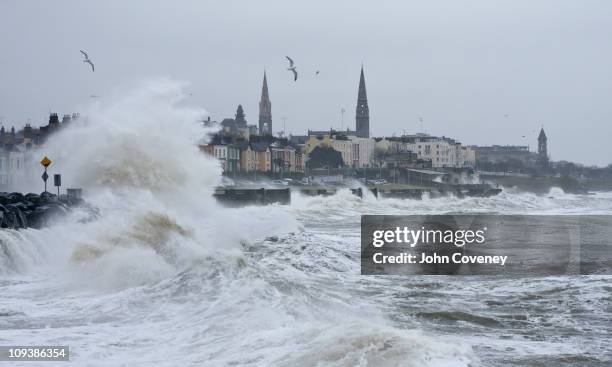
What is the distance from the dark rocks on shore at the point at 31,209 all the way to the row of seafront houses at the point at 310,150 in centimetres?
3853

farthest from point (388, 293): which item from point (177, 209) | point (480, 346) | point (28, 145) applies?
point (28, 145)

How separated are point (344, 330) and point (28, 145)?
43.9 meters

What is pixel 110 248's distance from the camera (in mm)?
15492

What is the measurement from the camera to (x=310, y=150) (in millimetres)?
110250

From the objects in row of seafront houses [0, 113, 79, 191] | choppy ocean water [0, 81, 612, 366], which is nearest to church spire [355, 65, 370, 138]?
row of seafront houses [0, 113, 79, 191]

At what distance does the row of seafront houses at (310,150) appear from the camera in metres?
82.9

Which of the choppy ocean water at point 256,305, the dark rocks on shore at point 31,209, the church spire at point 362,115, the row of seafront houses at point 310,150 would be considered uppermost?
the church spire at point 362,115

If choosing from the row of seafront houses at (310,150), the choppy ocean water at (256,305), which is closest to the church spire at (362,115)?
the row of seafront houses at (310,150)

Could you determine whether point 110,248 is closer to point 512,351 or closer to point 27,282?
point 27,282

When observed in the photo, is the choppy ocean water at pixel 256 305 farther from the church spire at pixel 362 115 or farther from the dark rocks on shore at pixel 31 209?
the church spire at pixel 362 115

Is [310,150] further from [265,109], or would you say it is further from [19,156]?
[19,156]

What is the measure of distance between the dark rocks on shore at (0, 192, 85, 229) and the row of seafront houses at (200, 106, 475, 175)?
3853 centimetres

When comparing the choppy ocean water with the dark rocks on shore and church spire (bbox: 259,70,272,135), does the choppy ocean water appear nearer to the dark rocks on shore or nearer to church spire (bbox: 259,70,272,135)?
the dark rocks on shore

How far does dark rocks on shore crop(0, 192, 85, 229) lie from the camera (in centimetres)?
1781
